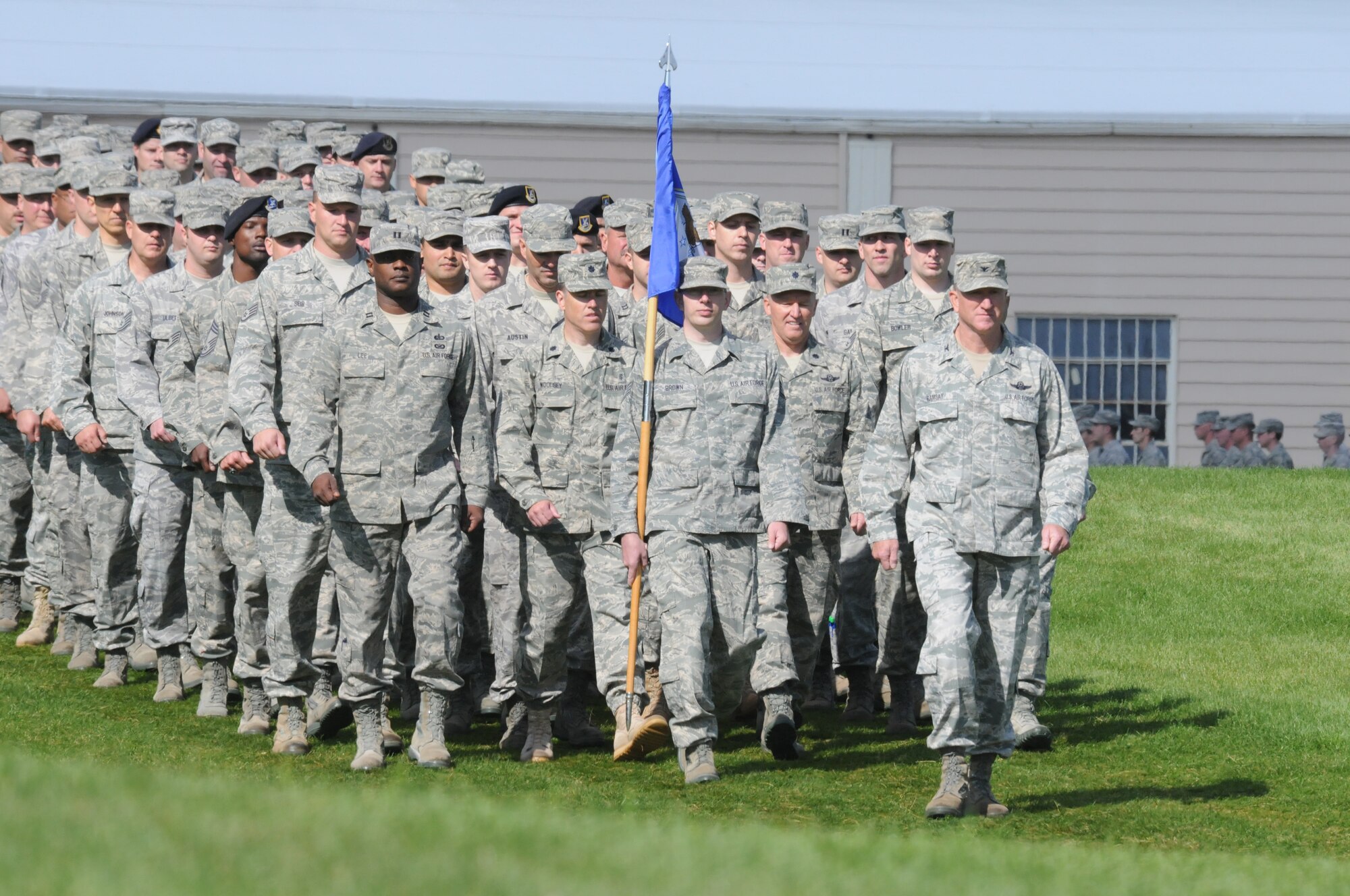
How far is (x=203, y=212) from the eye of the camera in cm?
1209

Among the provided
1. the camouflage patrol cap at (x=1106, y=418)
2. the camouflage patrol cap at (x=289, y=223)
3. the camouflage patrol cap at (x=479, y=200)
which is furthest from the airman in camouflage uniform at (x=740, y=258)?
the camouflage patrol cap at (x=1106, y=418)

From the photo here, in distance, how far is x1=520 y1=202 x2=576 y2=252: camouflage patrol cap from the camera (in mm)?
11820

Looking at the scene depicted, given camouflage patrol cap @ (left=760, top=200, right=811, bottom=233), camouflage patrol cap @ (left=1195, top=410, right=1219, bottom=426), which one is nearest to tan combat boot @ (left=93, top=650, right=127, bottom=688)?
camouflage patrol cap @ (left=760, top=200, right=811, bottom=233)

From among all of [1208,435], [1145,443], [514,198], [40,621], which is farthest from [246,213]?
[1208,435]

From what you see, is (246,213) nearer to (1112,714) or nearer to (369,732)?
(369,732)

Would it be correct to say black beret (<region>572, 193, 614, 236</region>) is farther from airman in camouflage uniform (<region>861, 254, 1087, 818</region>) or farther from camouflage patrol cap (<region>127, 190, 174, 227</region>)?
airman in camouflage uniform (<region>861, 254, 1087, 818</region>)

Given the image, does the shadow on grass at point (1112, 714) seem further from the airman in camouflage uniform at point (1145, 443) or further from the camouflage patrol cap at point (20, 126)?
the airman in camouflage uniform at point (1145, 443)

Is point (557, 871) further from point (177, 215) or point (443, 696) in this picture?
point (177, 215)

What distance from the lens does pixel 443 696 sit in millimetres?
10375

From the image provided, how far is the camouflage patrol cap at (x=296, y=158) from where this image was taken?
15156 mm

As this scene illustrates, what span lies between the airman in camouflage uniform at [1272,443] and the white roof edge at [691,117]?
3.53 m

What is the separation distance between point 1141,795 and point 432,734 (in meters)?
3.56

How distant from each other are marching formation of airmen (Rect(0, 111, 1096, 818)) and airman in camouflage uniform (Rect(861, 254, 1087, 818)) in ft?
0.06

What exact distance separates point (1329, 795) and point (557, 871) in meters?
5.31
